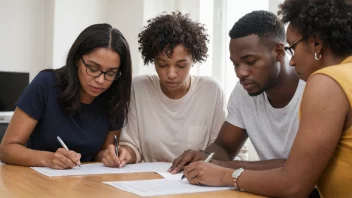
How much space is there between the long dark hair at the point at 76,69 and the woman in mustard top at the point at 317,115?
30.4 inches

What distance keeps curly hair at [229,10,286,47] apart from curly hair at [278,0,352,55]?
0.48m

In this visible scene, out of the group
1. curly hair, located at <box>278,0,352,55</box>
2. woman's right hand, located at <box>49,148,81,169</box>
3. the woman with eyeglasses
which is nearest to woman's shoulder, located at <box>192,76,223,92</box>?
the woman with eyeglasses

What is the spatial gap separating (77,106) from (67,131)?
120mm

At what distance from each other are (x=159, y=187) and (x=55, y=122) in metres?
0.78

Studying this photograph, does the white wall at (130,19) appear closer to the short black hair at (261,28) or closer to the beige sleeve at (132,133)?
the beige sleeve at (132,133)

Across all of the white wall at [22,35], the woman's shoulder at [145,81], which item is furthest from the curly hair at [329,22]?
the white wall at [22,35]

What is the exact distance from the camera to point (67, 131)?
186cm

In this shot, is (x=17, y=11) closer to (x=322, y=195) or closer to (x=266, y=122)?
(x=266, y=122)

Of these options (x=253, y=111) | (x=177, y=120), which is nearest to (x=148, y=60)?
(x=177, y=120)

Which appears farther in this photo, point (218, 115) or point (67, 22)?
point (67, 22)

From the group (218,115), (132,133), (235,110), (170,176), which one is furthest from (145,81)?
(170,176)

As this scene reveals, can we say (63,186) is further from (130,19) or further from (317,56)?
(130,19)

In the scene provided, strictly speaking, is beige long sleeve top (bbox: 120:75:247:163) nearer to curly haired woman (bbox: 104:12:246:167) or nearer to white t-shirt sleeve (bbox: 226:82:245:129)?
curly haired woman (bbox: 104:12:246:167)

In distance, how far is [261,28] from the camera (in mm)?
1750
